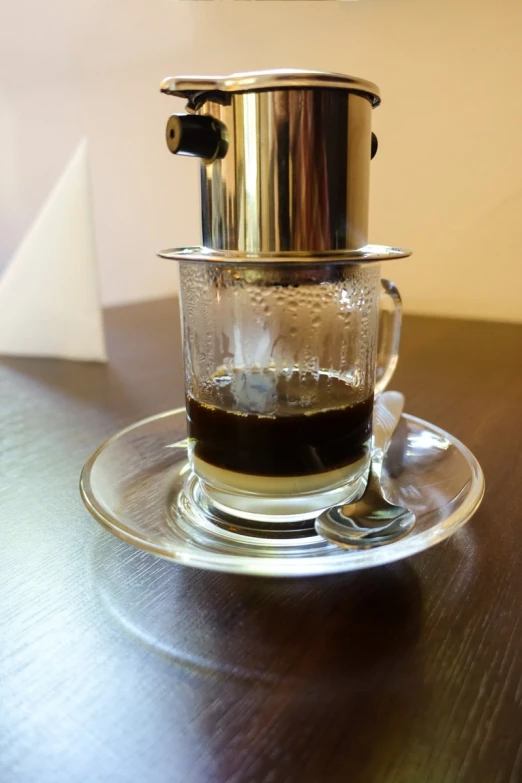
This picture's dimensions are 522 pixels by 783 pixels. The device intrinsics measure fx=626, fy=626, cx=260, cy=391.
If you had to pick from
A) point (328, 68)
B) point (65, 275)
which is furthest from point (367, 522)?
point (328, 68)

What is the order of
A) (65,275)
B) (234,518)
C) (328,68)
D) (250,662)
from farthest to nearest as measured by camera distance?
(328,68), (65,275), (234,518), (250,662)

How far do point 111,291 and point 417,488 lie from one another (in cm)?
135

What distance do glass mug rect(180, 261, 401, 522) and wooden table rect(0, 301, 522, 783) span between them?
68 millimetres

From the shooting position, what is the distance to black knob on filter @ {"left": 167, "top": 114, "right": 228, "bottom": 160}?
1.09 feet

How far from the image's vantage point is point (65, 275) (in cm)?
80

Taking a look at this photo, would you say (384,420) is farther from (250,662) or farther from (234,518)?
(250,662)

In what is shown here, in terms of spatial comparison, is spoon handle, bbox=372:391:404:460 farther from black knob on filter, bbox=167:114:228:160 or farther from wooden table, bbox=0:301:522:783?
black knob on filter, bbox=167:114:228:160

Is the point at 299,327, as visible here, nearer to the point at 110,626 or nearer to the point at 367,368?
the point at 367,368

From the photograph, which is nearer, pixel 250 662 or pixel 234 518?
pixel 250 662

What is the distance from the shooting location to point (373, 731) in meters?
0.24

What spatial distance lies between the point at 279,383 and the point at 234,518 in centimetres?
9

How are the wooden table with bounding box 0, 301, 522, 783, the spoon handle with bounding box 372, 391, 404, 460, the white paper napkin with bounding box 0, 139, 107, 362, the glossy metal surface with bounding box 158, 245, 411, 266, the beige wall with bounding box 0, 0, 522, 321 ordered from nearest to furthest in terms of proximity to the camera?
the wooden table with bounding box 0, 301, 522, 783, the glossy metal surface with bounding box 158, 245, 411, 266, the spoon handle with bounding box 372, 391, 404, 460, the white paper napkin with bounding box 0, 139, 107, 362, the beige wall with bounding box 0, 0, 522, 321

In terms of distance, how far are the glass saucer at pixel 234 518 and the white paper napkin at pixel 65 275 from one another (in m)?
0.31

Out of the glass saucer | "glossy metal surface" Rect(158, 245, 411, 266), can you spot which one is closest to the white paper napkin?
the glass saucer
